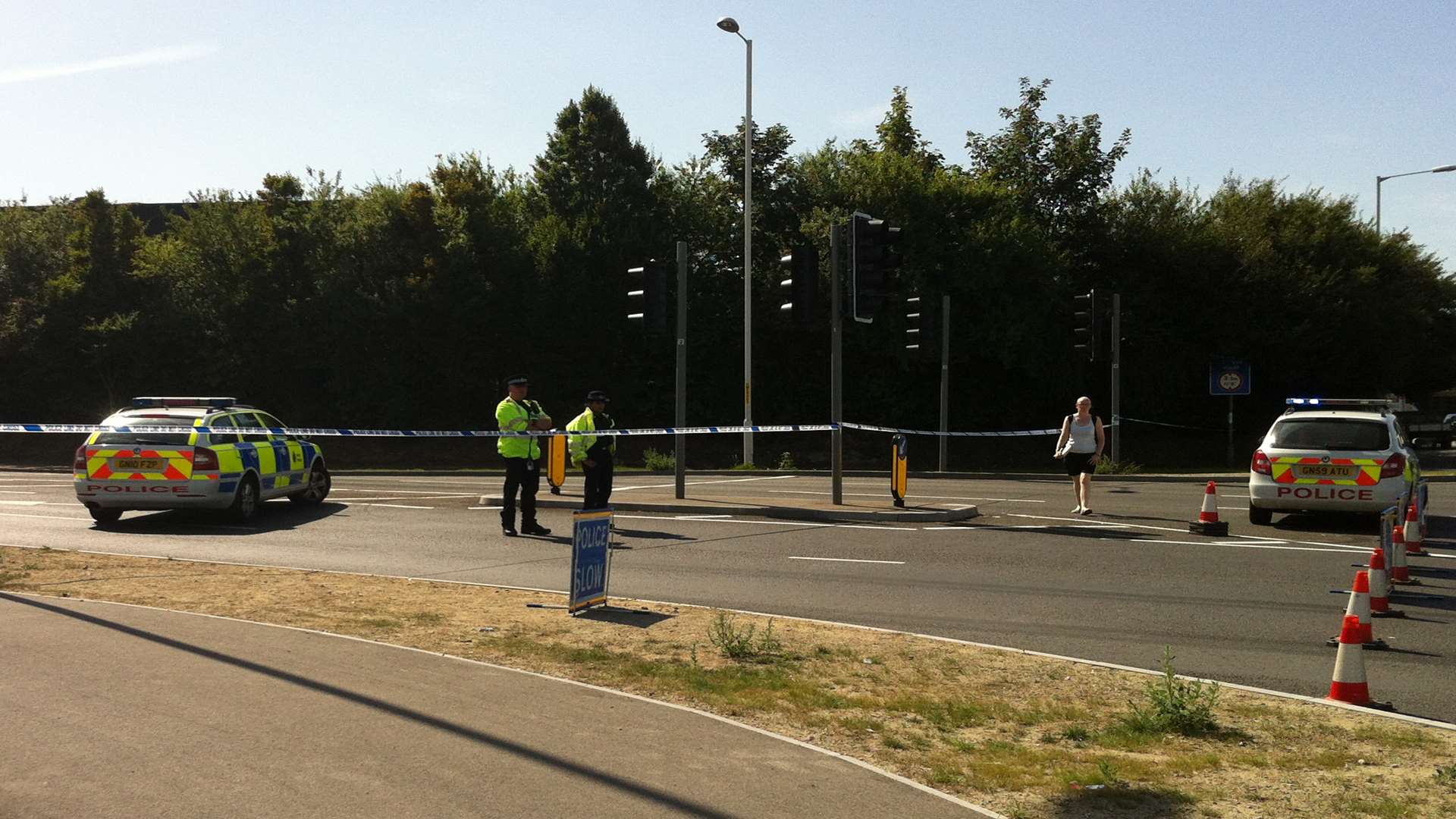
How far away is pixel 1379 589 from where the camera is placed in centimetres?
902

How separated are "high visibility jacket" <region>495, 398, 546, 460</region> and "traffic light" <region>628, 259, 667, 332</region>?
3.67 metres

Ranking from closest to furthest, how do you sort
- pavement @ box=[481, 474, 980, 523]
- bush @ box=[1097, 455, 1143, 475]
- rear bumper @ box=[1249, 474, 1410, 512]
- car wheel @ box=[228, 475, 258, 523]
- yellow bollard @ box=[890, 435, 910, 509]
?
rear bumper @ box=[1249, 474, 1410, 512], car wheel @ box=[228, 475, 258, 523], pavement @ box=[481, 474, 980, 523], yellow bollard @ box=[890, 435, 910, 509], bush @ box=[1097, 455, 1143, 475]

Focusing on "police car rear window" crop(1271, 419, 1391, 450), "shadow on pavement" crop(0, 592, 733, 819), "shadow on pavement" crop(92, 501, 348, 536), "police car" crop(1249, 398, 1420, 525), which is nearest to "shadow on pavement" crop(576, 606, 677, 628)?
"shadow on pavement" crop(0, 592, 733, 819)

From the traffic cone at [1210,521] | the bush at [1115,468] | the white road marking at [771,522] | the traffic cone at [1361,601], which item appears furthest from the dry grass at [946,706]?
the bush at [1115,468]

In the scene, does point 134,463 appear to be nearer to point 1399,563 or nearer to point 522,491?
point 522,491

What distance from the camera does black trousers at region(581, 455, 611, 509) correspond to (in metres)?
14.2

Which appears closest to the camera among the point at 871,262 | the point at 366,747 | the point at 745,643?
the point at 366,747

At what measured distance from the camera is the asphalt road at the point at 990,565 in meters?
8.31

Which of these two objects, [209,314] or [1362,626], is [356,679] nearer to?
[1362,626]

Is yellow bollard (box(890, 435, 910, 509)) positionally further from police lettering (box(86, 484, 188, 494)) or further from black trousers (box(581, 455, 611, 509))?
police lettering (box(86, 484, 188, 494))

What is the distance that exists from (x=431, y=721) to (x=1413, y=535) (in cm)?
1111

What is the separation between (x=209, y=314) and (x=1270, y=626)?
3913 centimetres

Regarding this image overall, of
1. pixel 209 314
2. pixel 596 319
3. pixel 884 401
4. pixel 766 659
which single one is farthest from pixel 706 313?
pixel 766 659

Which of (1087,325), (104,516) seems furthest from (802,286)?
(1087,325)
